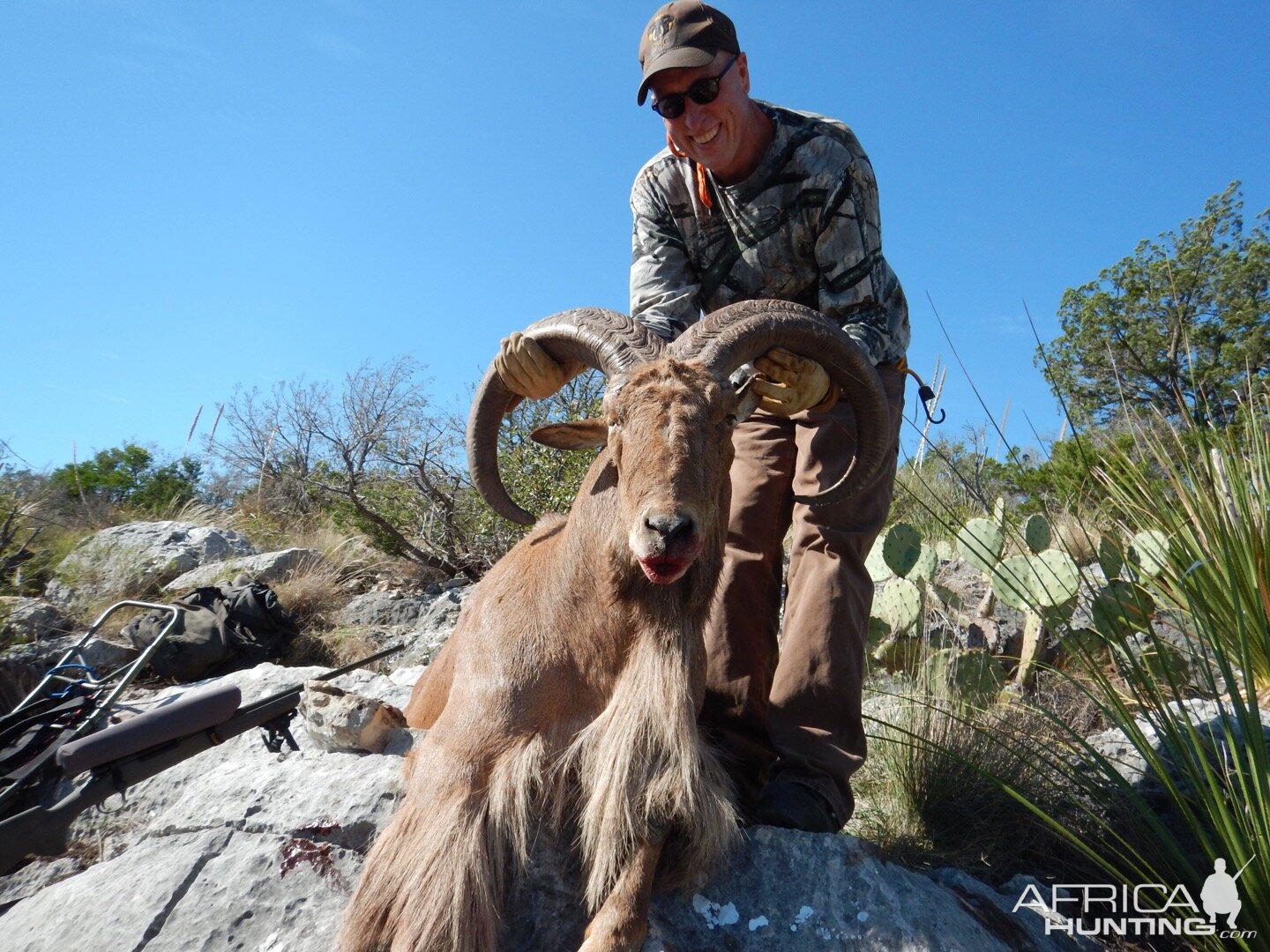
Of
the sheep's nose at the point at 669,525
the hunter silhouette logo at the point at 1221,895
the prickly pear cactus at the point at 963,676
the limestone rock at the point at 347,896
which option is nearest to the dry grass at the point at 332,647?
the limestone rock at the point at 347,896

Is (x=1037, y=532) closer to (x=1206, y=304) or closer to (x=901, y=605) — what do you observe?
(x=901, y=605)

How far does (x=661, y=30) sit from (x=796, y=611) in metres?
2.66

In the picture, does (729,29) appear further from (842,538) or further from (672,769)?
(672,769)

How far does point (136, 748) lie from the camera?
11.1ft

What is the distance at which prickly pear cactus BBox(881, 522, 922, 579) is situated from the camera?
6254mm

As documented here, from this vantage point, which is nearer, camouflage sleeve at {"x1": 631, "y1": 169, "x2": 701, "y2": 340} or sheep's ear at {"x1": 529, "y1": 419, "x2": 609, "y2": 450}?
sheep's ear at {"x1": 529, "y1": 419, "x2": 609, "y2": 450}

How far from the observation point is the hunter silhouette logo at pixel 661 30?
13.2 ft

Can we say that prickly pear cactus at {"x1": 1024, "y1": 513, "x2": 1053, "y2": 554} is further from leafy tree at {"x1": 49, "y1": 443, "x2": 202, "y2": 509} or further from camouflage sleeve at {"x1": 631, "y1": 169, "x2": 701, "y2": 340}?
leafy tree at {"x1": 49, "y1": 443, "x2": 202, "y2": 509}

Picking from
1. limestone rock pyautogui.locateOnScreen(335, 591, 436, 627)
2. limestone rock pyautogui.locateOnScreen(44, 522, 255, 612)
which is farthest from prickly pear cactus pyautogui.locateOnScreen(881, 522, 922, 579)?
limestone rock pyautogui.locateOnScreen(44, 522, 255, 612)

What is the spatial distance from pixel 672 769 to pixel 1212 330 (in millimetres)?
13338

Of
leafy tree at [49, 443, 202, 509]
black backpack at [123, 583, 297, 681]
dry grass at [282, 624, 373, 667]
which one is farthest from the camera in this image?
leafy tree at [49, 443, 202, 509]

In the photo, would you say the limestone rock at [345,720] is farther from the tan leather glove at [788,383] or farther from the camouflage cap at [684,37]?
the camouflage cap at [684,37]

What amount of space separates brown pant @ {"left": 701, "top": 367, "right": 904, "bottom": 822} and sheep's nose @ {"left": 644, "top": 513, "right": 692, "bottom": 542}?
3.56 ft

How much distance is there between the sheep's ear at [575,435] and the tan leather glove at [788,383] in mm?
640
